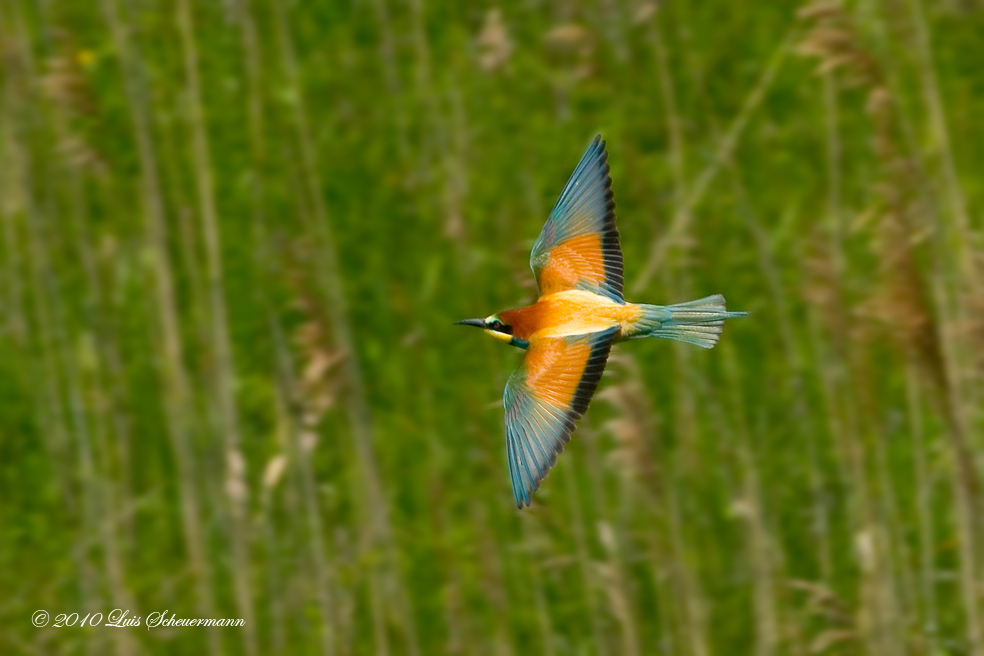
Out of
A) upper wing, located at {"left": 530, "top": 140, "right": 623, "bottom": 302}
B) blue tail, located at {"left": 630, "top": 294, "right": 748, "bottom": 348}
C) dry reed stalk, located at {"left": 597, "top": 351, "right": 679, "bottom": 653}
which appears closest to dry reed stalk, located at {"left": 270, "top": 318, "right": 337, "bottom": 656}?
dry reed stalk, located at {"left": 597, "top": 351, "right": 679, "bottom": 653}

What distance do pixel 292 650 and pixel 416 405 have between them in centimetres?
53

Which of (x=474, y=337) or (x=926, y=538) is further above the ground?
(x=474, y=337)

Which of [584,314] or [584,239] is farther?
[584,239]

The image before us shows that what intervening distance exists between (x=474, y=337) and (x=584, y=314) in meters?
1.06

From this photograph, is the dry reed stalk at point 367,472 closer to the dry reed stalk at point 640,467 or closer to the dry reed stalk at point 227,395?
the dry reed stalk at point 227,395

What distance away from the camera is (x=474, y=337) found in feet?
9.07

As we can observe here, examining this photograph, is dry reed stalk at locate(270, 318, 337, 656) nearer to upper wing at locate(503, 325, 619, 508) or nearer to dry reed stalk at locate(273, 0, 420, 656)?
dry reed stalk at locate(273, 0, 420, 656)

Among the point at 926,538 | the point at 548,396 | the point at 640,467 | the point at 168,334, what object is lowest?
the point at 926,538

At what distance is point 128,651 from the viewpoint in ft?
9.29

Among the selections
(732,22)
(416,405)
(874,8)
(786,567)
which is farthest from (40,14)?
(786,567)

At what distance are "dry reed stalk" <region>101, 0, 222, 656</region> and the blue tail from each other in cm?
141

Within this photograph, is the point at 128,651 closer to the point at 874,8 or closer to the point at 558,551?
the point at 558,551

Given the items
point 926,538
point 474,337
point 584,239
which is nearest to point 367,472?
point 474,337

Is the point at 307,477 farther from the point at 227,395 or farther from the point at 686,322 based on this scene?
the point at 686,322
